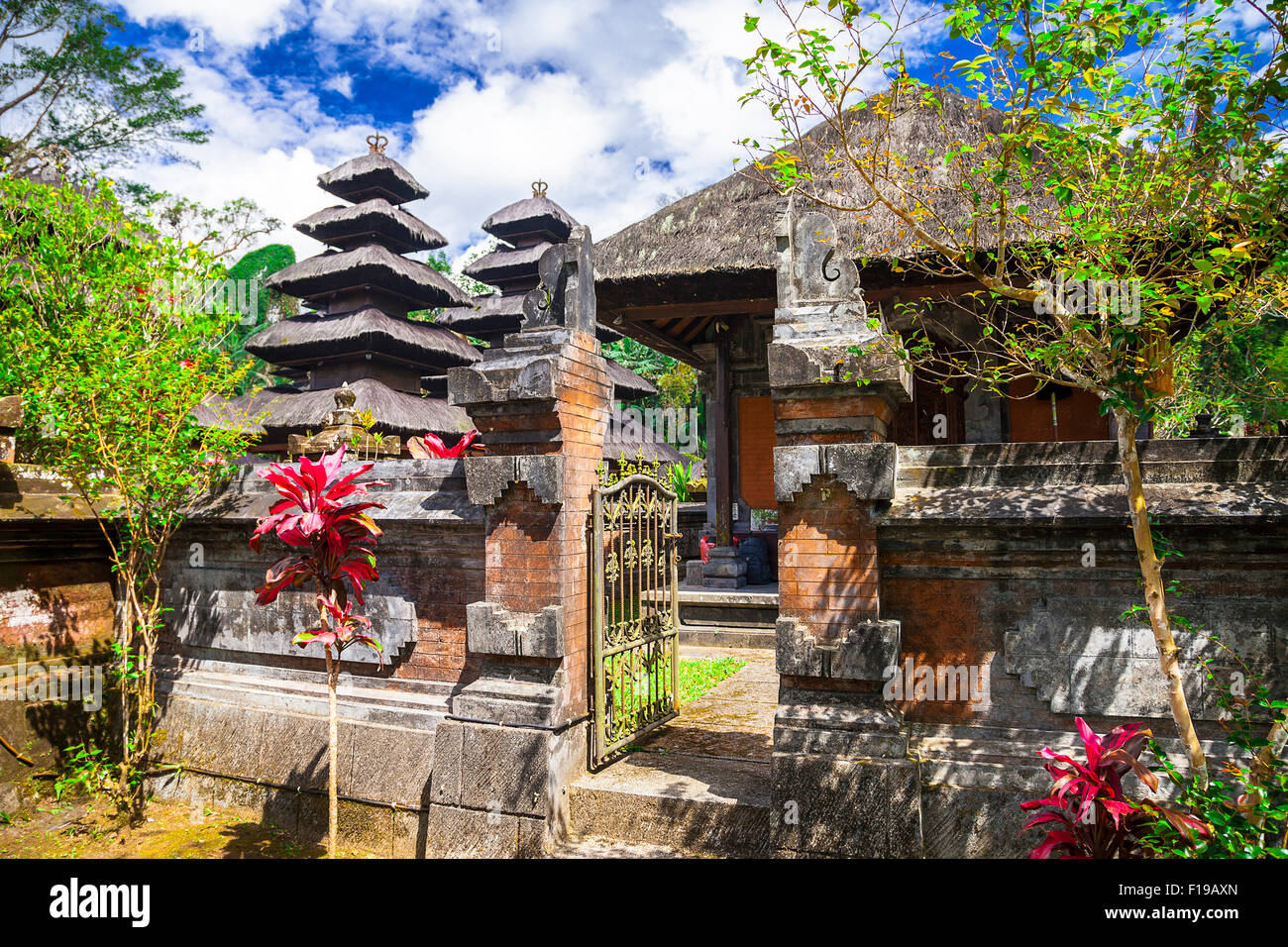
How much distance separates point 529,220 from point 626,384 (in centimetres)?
706

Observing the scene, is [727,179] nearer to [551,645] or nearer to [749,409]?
[749,409]

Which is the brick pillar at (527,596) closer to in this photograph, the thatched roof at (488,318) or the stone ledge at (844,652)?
the stone ledge at (844,652)

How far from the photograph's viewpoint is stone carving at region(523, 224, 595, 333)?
5.19 meters

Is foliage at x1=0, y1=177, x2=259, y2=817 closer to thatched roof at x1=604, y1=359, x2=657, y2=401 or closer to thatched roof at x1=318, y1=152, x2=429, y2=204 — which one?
thatched roof at x1=604, y1=359, x2=657, y2=401

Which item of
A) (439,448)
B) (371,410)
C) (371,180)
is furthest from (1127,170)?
(371,180)

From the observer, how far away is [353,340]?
→ 20047 millimetres

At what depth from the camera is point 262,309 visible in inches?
1249

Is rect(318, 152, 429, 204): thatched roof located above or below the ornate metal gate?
above

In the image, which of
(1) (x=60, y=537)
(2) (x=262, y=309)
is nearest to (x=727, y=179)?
(1) (x=60, y=537)

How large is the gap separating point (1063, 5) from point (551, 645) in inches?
159

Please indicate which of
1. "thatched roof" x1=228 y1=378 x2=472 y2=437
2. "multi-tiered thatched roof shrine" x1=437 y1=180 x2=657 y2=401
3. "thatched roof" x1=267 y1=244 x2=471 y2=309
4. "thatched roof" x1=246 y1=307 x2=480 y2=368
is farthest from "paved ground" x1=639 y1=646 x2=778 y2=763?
"multi-tiered thatched roof shrine" x1=437 y1=180 x2=657 y2=401

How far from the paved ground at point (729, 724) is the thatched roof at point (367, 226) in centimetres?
1753

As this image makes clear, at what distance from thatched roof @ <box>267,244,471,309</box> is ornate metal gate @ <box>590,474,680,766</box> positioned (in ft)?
54.5

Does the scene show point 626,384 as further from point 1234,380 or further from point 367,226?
point 1234,380
